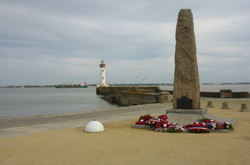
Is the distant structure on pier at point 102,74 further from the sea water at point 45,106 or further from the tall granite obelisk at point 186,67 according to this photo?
the tall granite obelisk at point 186,67

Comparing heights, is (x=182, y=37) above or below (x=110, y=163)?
above

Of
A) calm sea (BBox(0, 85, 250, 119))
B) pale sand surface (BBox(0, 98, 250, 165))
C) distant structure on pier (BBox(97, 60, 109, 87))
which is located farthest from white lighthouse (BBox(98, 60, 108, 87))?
pale sand surface (BBox(0, 98, 250, 165))

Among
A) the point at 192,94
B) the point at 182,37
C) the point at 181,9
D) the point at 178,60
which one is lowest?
Result: the point at 192,94

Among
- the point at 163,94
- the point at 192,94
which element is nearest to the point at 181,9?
the point at 192,94

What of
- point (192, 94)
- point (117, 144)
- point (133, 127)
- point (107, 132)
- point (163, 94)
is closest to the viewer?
point (117, 144)

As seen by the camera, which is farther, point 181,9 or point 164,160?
point 181,9

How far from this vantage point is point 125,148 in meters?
7.65

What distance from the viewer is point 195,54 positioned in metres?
13.2

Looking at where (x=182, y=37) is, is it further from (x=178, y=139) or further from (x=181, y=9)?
(x=178, y=139)

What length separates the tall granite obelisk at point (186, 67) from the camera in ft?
42.8

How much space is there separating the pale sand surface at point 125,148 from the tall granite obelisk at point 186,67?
3254 millimetres

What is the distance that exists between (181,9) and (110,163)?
385 inches

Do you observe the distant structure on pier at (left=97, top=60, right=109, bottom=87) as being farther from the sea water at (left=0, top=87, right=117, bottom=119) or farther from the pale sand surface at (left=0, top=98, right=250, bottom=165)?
the pale sand surface at (left=0, top=98, right=250, bottom=165)

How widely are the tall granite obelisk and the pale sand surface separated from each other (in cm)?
325
